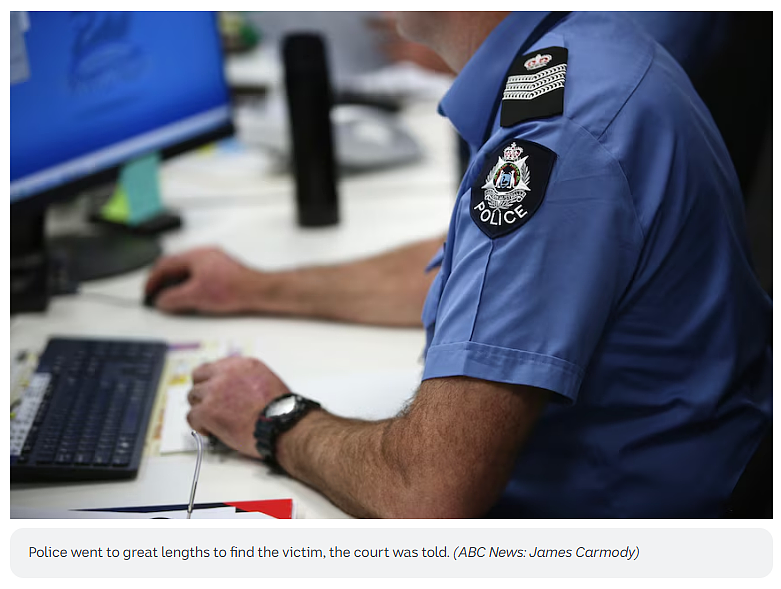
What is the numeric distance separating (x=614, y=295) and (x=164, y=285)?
0.77 metres

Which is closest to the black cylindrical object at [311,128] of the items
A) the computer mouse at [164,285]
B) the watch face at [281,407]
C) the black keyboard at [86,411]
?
the computer mouse at [164,285]

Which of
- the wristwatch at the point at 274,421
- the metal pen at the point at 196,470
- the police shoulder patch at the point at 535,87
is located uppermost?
the police shoulder patch at the point at 535,87

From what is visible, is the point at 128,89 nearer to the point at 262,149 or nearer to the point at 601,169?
the point at 262,149

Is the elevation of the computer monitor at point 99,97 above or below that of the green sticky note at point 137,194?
above

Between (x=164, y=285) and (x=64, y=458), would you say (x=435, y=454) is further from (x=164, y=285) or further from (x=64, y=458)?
(x=164, y=285)

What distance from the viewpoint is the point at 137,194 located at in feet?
4.83

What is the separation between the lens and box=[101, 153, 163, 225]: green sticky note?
4.69ft

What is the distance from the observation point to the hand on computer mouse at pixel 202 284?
3.94 feet

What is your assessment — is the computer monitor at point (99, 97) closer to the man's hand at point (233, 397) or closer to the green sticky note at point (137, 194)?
the green sticky note at point (137, 194)

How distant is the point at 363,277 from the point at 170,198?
0.61 m

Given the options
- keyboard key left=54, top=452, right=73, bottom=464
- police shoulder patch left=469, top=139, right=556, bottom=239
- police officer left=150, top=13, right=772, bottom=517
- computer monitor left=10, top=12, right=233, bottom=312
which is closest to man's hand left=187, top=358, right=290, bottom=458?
police officer left=150, top=13, right=772, bottom=517

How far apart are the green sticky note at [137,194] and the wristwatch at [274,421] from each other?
685 mm

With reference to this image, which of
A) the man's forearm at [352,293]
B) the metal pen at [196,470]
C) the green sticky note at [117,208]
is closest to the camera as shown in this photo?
the metal pen at [196,470]
